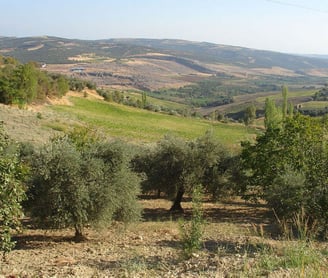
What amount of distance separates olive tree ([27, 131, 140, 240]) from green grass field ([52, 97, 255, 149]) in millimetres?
36708

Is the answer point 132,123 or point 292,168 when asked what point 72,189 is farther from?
point 132,123

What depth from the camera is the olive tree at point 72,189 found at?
15.7 meters

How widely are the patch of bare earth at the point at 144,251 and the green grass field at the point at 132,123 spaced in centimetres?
3439

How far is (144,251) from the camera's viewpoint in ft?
45.4

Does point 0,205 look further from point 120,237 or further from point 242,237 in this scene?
point 242,237

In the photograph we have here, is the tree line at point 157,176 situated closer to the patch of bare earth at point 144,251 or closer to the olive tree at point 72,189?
the olive tree at point 72,189

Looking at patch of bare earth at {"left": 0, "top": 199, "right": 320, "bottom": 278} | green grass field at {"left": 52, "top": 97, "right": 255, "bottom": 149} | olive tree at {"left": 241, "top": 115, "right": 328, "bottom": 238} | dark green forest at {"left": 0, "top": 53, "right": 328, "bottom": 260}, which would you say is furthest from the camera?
green grass field at {"left": 52, "top": 97, "right": 255, "bottom": 149}

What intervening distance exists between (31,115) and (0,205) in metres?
41.9

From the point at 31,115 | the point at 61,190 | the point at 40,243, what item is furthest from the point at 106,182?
the point at 31,115

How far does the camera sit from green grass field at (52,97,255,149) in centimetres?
5925

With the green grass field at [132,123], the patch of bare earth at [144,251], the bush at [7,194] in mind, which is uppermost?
the bush at [7,194]

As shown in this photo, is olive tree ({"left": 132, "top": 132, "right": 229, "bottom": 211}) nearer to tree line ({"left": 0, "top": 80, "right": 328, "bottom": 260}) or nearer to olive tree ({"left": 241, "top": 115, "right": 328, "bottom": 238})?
tree line ({"left": 0, "top": 80, "right": 328, "bottom": 260})

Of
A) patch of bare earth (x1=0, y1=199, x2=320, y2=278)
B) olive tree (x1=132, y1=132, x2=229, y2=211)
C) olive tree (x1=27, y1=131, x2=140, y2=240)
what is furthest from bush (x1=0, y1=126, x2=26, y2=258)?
olive tree (x1=132, y1=132, x2=229, y2=211)

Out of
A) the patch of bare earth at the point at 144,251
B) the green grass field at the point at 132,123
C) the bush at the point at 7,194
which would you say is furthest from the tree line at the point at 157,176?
the green grass field at the point at 132,123
